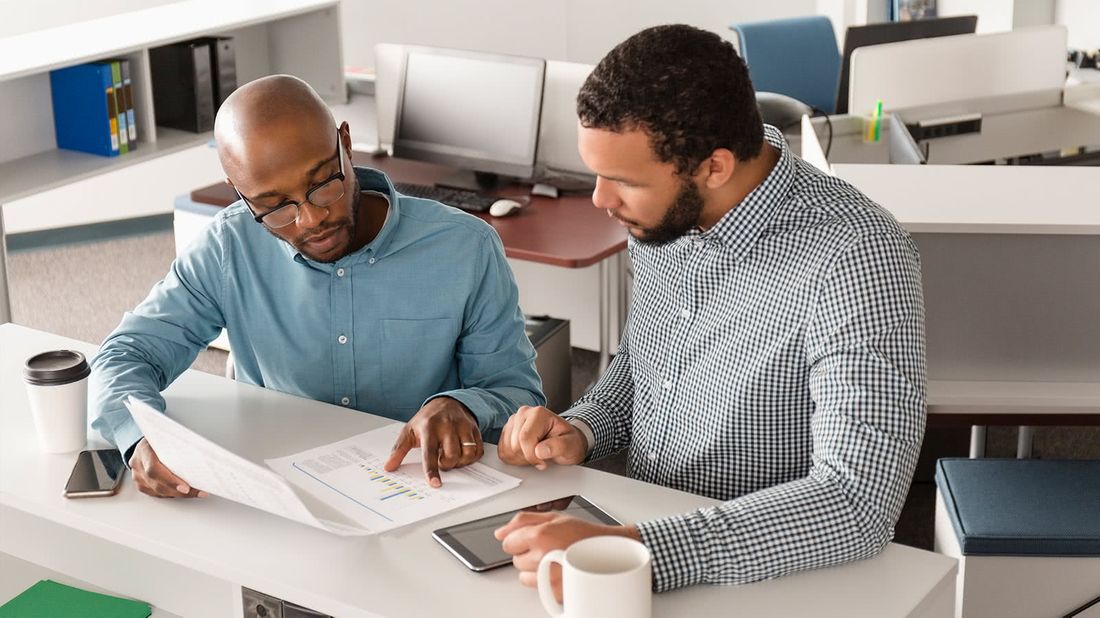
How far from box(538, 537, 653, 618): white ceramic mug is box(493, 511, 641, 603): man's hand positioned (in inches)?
1.9

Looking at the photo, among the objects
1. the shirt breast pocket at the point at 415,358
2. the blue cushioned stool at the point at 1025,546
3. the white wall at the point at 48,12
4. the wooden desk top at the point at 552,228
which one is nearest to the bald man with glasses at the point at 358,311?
the shirt breast pocket at the point at 415,358

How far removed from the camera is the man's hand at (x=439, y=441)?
1.67 m

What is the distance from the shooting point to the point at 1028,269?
2.41m

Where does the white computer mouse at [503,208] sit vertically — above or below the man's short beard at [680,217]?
below

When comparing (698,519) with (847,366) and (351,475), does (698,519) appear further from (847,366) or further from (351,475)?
(351,475)

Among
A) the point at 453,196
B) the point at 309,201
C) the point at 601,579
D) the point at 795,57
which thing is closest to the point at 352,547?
the point at 601,579

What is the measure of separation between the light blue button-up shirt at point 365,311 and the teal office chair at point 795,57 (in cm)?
321

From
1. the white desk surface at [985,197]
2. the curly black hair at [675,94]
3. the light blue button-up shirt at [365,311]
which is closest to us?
the curly black hair at [675,94]

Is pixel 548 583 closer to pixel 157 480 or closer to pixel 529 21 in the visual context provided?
pixel 157 480

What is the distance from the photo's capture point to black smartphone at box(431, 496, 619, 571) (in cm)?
145

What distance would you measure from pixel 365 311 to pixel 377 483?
44cm

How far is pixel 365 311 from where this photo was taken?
2.02m

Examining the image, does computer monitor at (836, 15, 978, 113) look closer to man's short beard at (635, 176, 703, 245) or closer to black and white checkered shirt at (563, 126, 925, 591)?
black and white checkered shirt at (563, 126, 925, 591)

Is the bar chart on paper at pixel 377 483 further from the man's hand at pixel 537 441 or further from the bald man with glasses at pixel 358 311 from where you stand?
the bald man with glasses at pixel 358 311
